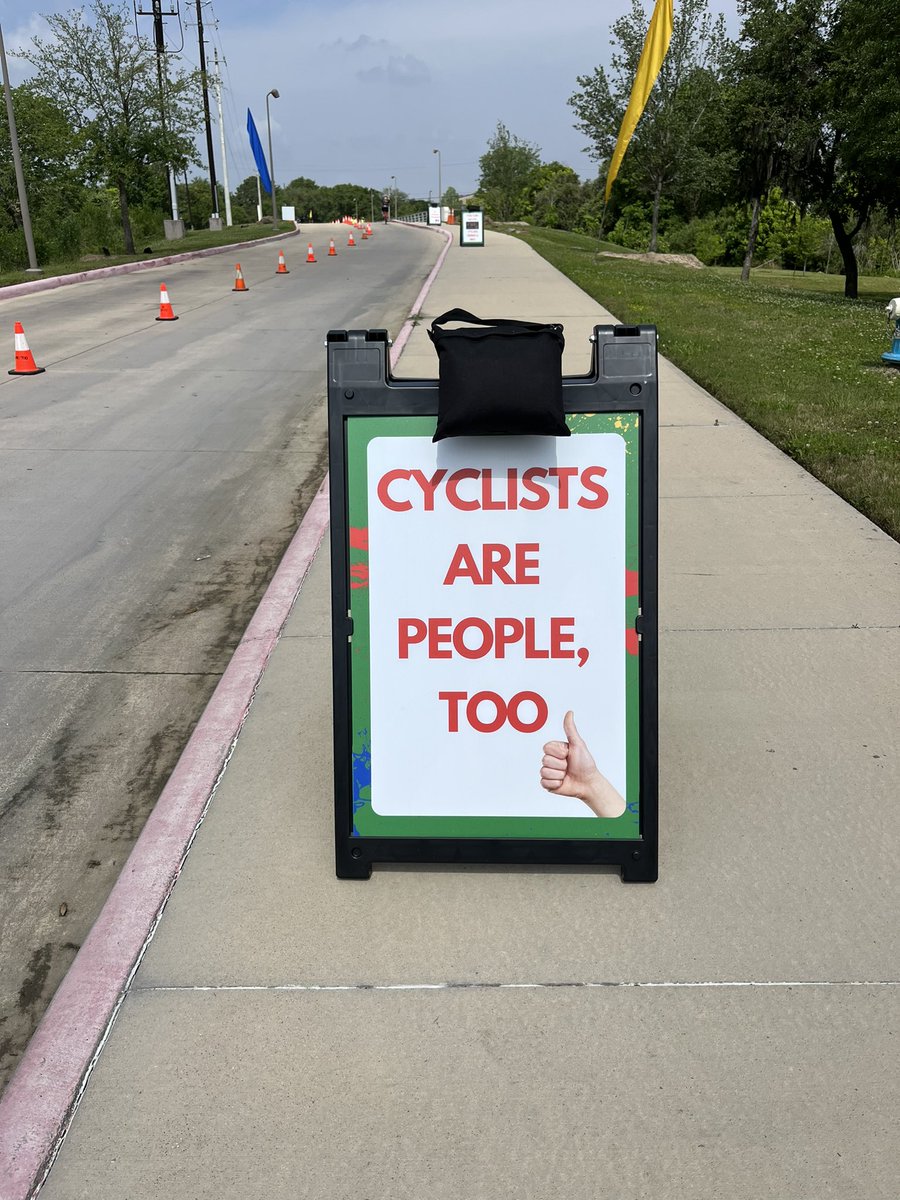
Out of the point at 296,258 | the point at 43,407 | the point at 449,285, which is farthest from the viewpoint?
the point at 296,258

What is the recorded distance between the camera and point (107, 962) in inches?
123

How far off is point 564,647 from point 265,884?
115 centimetres

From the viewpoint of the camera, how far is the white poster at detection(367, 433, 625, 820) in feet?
10.8

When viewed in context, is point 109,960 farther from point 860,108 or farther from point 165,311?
point 860,108

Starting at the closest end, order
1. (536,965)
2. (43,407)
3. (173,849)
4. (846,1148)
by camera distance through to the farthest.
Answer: (846,1148)
(536,965)
(173,849)
(43,407)

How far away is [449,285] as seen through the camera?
24.2 meters

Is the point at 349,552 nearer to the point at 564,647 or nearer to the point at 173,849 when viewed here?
the point at 564,647

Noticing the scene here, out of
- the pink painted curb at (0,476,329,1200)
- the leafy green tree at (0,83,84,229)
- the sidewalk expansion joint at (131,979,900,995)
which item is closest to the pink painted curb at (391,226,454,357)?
the pink painted curb at (0,476,329,1200)

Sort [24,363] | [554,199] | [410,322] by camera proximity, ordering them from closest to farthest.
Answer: [24,363], [410,322], [554,199]

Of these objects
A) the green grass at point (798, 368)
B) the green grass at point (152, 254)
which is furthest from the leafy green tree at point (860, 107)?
the green grass at point (152, 254)

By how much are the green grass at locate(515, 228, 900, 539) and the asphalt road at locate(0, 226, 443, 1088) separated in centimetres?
384

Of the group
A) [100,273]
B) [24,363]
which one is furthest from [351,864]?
[100,273]

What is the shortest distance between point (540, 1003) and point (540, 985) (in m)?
0.07

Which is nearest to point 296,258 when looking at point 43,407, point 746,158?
point 746,158
